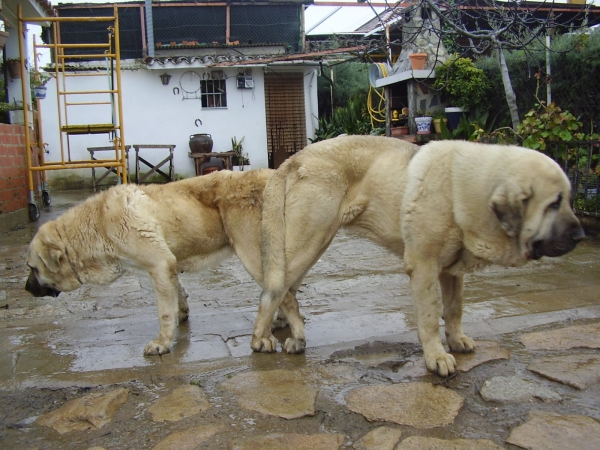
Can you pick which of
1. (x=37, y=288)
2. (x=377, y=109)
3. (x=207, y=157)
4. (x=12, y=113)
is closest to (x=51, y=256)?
(x=37, y=288)

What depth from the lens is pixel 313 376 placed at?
3.62 meters

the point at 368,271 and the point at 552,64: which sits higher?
the point at 552,64

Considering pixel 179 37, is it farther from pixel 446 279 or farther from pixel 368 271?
pixel 446 279

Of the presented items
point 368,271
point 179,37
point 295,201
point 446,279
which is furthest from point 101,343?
point 179,37

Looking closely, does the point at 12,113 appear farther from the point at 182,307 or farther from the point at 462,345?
the point at 462,345

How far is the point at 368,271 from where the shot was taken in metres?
6.51

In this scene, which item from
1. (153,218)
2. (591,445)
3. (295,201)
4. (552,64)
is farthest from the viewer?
(552,64)

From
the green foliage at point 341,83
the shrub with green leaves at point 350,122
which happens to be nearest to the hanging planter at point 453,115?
the shrub with green leaves at point 350,122

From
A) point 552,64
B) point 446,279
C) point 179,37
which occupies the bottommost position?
point 446,279

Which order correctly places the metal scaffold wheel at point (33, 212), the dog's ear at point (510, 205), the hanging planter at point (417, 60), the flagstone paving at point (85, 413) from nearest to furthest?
the flagstone paving at point (85, 413) → the dog's ear at point (510, 205) → the metal scaffold wheel at point (33, 212) → the hanging planter at point (417, 60)

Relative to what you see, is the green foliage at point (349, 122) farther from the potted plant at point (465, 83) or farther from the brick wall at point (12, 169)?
the brick wall at point (12, 169)

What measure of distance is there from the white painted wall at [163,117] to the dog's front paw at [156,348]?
15809 millimetres

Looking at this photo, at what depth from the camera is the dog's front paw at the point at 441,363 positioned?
3527 mm

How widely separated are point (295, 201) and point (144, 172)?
52.8 feet
